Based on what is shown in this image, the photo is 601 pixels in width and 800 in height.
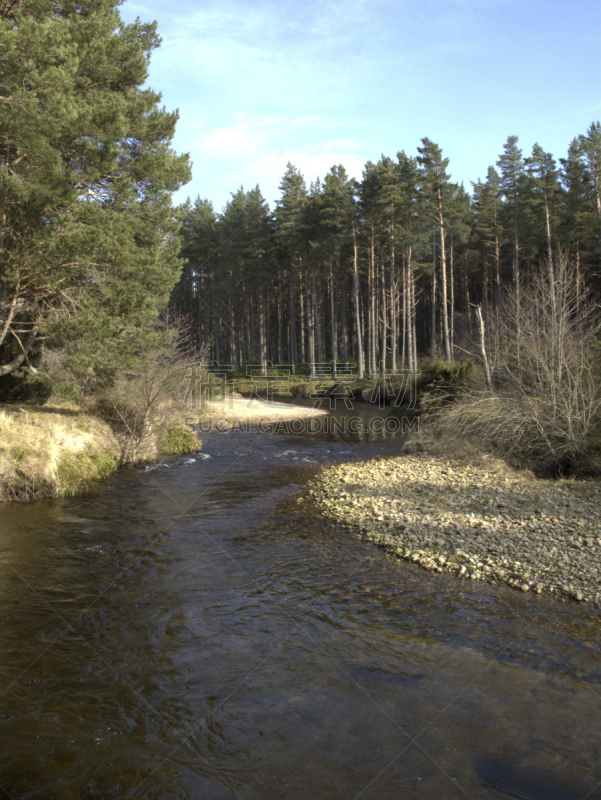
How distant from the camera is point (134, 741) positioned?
16.7ft

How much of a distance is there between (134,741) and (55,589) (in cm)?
392

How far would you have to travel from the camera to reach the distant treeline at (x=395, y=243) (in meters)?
36.2

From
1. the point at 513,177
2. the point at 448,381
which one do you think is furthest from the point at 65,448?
the point at 513,177

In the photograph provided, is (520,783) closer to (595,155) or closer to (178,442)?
(178,442)

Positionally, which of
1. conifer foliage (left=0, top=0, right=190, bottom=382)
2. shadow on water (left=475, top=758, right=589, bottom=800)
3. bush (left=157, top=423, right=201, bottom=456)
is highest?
conifer foliage (left=0, top=0, right=190, bottom=382)

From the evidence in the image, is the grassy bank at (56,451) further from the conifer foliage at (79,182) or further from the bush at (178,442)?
the conifer foliage at (79,182)

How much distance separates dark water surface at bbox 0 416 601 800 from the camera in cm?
470

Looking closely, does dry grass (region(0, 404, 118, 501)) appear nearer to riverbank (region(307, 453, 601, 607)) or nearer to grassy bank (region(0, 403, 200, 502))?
grassy bank (region(0, 403, 200, 502))

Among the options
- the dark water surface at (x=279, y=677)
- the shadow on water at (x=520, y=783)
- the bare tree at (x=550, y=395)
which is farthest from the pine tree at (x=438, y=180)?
the shadow on water at (x=520, y=783)

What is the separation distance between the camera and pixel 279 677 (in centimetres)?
613

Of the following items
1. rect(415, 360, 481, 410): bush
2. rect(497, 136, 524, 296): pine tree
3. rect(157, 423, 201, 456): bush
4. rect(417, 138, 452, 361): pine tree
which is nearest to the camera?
rect(415, 360, 481, 410): bush

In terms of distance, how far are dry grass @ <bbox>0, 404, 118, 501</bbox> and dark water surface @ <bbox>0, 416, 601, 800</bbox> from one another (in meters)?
2.61

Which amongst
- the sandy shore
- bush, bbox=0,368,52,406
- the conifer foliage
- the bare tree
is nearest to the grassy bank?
bush, bbox=0,368,52,406

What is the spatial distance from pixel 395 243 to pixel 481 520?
34.4 m
